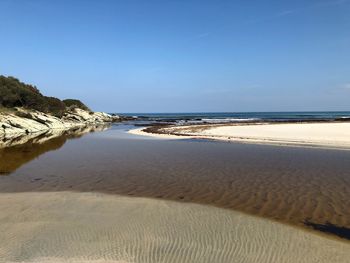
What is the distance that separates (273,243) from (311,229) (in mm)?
1415

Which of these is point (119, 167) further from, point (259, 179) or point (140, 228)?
point (140, 228)

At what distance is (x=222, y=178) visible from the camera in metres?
12.8

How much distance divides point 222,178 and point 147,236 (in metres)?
6.54

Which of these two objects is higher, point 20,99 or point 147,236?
point 20,99

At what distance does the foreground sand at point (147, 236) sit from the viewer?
5.83m

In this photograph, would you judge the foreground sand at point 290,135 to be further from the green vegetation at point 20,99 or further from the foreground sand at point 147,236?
the green vegetation at point 20,99

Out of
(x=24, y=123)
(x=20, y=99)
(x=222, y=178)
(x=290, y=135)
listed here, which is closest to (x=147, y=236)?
(x=222, y=178)

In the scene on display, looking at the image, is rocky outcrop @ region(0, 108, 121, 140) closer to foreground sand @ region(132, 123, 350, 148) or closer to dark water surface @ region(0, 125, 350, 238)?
foreground sand @ region(132, 123, 350, 148)

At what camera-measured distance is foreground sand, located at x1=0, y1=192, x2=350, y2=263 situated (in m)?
5.83

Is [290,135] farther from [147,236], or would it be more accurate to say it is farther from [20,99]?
[20,99]

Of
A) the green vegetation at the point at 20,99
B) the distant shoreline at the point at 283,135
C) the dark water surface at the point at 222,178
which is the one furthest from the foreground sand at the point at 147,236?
the green vegetation at the point at 20,99

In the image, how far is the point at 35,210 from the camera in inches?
339

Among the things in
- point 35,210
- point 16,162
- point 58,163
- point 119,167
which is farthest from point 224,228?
point 16,162

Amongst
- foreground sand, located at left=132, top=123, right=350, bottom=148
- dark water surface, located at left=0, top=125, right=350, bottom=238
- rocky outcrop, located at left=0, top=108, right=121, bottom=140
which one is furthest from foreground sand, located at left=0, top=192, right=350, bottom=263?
rocky outcrop, located at left=0, top=108, right=121, bottom=140
